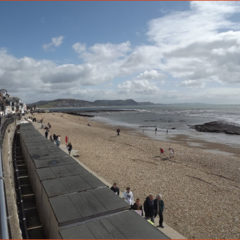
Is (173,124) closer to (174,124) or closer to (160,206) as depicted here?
(174,124)

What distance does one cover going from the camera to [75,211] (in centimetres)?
511

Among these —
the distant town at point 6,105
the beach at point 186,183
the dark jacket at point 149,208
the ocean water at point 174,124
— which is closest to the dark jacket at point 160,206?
the dark jacket at point 149,208

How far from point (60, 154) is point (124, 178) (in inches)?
205

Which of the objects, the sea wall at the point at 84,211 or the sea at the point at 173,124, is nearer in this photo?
the sea wall at the point at 84,211

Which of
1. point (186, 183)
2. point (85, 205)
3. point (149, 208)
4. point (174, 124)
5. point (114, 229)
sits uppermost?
point (85, 205)

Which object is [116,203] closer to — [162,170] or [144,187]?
[144,187]

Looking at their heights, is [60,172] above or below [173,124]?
above

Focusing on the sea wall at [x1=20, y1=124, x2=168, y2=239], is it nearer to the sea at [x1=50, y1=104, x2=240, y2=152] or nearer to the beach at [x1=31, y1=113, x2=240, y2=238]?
the beach at [x1=31, y1=113, x2=240, y2=238]

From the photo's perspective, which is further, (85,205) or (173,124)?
(173,124)

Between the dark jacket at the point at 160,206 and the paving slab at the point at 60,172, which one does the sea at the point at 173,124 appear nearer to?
the dark jacket at the point at 160,206

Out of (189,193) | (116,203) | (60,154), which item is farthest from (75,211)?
(189,193)

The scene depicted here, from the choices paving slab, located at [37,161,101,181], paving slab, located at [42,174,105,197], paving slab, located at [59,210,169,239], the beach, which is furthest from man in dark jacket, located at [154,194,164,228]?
paving slab, located at [59,210,169,239]

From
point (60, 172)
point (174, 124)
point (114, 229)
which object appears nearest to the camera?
point (114, 229)

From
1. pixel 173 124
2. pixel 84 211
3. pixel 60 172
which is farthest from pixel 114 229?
pixel 173 124
